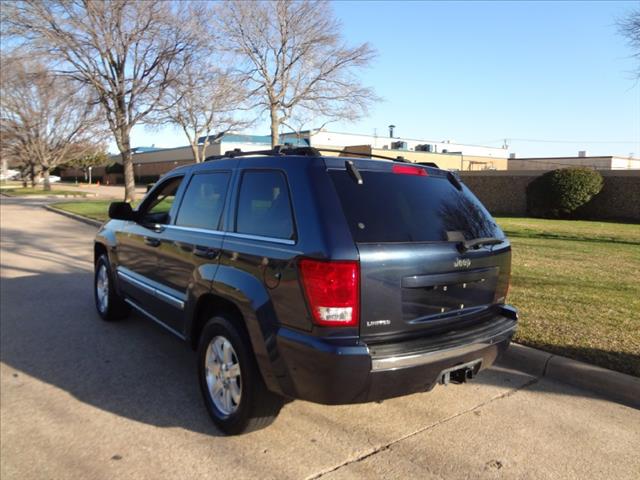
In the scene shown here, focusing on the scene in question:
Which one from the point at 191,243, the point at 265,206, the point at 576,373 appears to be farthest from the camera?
the point at 576,373

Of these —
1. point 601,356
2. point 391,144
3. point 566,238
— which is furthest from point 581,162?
point 601,356

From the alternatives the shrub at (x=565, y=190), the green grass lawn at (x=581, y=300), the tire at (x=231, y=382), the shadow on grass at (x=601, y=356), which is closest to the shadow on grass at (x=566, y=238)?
the green grass lawn at (x=581, y=300)

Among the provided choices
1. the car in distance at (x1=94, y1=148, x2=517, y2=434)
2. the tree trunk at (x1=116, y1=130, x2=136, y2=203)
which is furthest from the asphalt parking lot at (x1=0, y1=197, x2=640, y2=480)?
the tree trunk at (x1=116, y1=130, x2=136, y2=203)

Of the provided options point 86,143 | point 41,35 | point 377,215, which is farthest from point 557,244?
point 86,143

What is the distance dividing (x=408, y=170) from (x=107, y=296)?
402 cm

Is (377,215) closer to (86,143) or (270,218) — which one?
(270,218)

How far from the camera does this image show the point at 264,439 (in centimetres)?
A: 334

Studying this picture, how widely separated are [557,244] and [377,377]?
424 inches

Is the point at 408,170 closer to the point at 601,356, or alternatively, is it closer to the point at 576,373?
the point at 576,373

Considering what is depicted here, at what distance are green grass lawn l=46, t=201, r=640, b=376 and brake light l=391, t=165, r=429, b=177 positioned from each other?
89.6 inches

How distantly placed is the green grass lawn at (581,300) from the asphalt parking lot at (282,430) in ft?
2.03

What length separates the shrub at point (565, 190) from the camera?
21344 mm

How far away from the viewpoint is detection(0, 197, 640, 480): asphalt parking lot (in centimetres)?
304

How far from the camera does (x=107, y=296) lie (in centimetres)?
586
